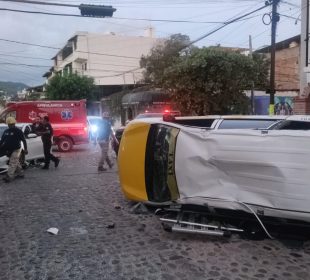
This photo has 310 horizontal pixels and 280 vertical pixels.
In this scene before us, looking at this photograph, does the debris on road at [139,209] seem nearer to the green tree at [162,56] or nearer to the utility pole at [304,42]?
the utility pole at [304,42]

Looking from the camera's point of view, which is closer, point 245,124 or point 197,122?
point 245,124

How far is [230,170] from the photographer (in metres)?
5.92

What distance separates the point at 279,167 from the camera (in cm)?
548

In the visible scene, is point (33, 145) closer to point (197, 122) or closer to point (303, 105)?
point (197, 122)

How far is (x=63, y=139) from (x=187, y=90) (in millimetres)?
8533

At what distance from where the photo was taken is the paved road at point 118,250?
4941 mm

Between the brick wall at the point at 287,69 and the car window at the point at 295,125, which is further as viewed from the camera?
the brick wall at the point at 287,69

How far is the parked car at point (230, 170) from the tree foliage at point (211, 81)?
18.5 m

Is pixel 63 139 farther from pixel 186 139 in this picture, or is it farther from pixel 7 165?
pixel 186 139

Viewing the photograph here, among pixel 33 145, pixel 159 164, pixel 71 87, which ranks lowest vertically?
pixel 33 145

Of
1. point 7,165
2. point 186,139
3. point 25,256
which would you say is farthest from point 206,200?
point 7,165

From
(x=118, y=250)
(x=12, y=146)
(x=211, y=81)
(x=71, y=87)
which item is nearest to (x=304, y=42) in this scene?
(x=211, y=81)

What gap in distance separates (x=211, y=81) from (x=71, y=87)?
21.5 m

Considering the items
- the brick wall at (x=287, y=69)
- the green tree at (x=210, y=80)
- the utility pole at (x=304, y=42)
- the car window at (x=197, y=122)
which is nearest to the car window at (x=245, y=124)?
the car window at (x=197, y=122)
